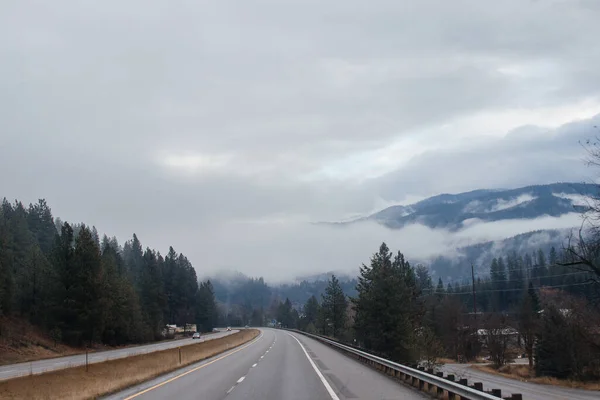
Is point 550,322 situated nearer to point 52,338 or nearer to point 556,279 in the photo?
point 52,338

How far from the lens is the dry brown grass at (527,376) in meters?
47.5

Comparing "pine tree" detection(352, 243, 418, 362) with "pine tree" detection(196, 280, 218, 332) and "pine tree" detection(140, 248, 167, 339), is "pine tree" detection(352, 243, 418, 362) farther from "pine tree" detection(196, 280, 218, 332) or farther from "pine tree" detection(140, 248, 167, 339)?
"pine tree" detection(196, 280, 218, 332)

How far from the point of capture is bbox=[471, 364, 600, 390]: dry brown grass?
4753 centimetres

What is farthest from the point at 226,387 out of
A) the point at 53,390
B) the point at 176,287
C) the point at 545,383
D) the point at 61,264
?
the point at 176,287

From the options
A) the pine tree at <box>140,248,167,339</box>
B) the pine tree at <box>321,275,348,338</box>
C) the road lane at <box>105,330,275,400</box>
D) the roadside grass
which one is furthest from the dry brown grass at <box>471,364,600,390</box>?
the pine tree at <box>140,248,167,339</box>

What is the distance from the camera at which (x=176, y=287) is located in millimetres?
134250

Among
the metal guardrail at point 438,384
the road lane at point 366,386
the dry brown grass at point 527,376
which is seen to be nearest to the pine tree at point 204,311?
the dry brown grass at point 527,376

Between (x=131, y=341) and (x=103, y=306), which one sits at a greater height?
(x=103, y=306)

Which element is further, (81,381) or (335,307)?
(335,307)

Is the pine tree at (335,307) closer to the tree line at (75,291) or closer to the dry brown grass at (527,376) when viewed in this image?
the tree line at (75,291)

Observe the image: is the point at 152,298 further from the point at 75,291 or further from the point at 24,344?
the point at 24,344

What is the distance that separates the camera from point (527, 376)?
6028 cm

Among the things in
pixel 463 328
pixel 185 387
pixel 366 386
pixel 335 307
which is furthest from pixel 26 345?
pixel 335 307

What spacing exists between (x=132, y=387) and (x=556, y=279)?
389 feet
